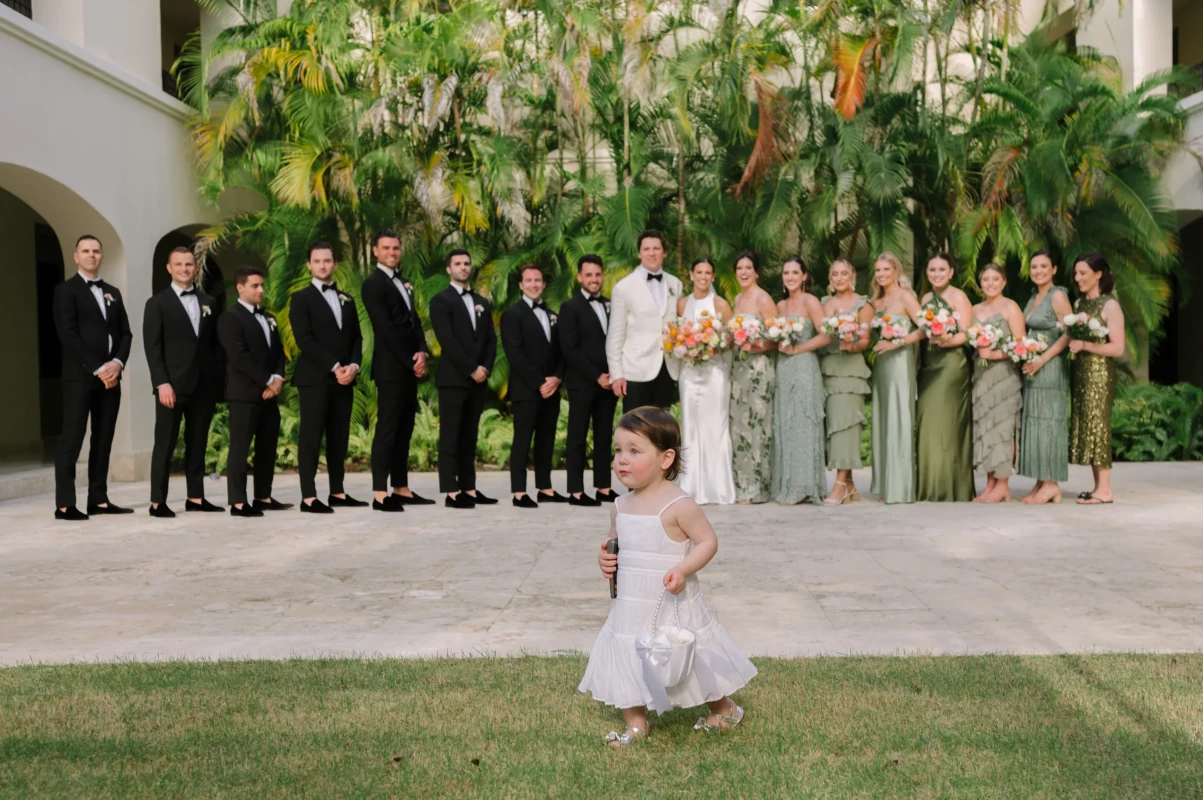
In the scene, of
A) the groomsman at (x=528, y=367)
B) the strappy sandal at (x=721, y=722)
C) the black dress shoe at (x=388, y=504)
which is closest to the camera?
the strappy sandal at (x=721, y=722)

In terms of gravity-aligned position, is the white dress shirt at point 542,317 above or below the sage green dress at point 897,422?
above

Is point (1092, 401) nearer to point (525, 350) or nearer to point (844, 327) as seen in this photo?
point (844, 327)

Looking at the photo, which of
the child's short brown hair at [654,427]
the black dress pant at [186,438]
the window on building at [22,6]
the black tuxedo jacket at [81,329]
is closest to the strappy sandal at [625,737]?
the child's short brown hair at [654,427]

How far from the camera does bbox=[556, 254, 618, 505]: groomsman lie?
10.6 metres

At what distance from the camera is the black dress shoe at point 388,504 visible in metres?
10.2

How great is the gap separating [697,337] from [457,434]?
2.15 metres

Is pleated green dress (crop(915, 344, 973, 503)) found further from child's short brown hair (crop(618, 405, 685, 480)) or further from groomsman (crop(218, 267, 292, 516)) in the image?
child's short brown hair (crop(618, 405, 685, 480))

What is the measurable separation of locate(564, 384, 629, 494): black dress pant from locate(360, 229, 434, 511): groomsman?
139cm

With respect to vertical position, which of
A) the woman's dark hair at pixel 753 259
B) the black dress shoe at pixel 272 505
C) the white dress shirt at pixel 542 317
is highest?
the woman's dark hair at pixel 753 259

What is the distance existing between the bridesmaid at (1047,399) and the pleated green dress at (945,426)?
19.2 inches

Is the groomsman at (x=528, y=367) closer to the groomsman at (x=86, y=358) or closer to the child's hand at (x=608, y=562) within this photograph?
the groomsman at (x=86, y=358)

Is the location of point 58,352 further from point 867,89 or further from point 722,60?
point 867,89

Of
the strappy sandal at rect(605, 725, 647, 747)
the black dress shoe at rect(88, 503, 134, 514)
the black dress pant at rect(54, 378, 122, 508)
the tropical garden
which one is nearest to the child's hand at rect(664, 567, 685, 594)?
the strappy sandal at rect(605, 725, 647, 747)

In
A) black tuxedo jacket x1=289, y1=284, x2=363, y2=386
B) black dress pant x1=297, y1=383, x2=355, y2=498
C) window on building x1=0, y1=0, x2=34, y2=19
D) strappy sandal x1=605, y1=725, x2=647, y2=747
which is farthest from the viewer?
window on building x1=0, y1=0, x2=34, y2=19
